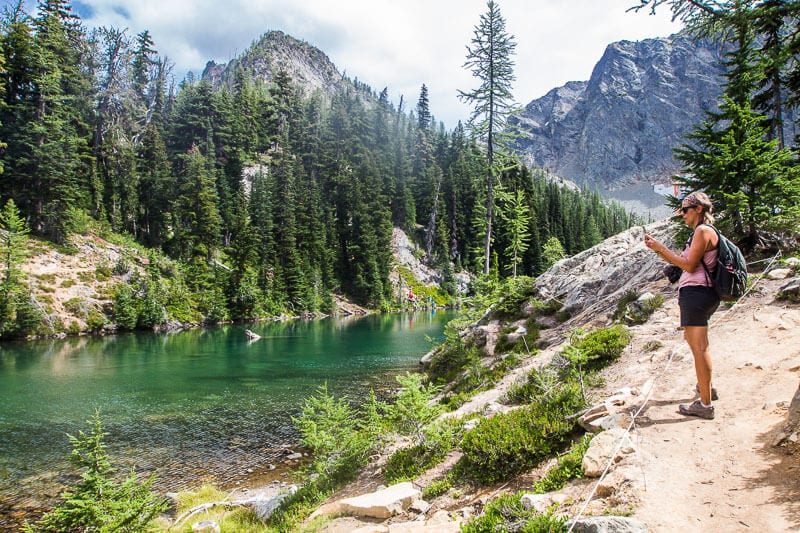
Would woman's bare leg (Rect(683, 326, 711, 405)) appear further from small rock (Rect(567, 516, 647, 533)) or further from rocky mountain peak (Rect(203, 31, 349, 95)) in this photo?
rocky mountain peak (Rect(203, 31, 349, 95))

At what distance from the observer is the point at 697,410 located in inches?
211

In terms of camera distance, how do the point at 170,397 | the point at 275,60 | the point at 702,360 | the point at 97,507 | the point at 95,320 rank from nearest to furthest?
the point at 702,360 < the point at 97,507 < the point at 170,397 < the point at 95,320 < the point at 275,60

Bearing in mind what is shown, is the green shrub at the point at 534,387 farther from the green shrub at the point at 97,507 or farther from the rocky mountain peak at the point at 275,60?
the rocky mountain peak at the point at 275,60

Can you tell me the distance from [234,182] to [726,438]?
3451 inches

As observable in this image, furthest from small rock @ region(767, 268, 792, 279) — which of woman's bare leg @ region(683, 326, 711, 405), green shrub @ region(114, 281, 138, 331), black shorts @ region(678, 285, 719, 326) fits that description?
green shrub @ region(114, 281, 138, 331)

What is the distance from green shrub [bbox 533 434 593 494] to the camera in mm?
5012

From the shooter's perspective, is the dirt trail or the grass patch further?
the grass patch

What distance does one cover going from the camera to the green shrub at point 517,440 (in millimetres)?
6000

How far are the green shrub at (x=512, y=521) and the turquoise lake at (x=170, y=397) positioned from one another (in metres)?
9.77

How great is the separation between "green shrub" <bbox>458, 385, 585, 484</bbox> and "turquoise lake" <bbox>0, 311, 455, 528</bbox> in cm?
862

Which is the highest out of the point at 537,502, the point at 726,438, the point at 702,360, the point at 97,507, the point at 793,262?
the point at 793,262

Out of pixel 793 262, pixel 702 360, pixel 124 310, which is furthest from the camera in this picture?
pixel 124 310

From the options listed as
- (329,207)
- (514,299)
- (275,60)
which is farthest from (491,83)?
(275,60)

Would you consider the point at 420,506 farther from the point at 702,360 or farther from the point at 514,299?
the point at 514,299
